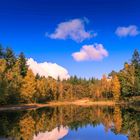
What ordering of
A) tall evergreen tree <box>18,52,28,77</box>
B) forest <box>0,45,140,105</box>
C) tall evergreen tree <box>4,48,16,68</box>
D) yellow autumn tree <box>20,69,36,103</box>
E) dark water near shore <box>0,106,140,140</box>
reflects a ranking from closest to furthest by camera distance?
dark water near shore <box>0,106,140,140</box> < forest <box>0,45,140,105</box> < yellow autumn tree <box>20,69,36,103</box> < tall evergreen tree <box>4,48,16,68</box> < tall evergreen tree <box>18,52,28,77</box>

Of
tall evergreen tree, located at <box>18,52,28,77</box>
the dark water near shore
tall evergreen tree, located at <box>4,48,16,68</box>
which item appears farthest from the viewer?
tall evergreen tree, located at <box>18,52,28,77</box>

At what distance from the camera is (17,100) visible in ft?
314

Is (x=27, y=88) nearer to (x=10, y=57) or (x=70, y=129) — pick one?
(x=10, y=57)

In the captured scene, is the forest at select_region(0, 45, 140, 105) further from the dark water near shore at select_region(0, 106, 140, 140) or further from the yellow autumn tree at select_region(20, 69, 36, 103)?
the dark water near shore at select_region(0, 106, 140, 140)

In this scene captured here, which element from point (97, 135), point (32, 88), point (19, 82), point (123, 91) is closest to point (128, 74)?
point (123, 91)

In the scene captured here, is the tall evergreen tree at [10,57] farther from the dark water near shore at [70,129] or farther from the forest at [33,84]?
the dark water near shore at [70,129]

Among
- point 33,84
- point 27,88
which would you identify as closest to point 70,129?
point 27,88

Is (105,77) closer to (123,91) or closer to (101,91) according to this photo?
(101,91)

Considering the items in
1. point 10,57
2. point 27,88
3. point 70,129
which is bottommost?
point 70,129

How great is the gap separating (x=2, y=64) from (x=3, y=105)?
13.9 meters

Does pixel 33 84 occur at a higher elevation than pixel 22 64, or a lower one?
lower

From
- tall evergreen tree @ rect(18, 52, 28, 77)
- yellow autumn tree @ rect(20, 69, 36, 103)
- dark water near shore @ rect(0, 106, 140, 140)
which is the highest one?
tall evergreen tree @ rect(18, 52, 28, 77)

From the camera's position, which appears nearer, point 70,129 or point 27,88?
point 70,129

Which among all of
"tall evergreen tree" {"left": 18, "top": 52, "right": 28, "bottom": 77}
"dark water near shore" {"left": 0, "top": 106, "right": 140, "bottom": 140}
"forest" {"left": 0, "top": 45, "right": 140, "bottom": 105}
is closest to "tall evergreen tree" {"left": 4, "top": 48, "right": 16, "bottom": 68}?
"forest" {"left": 0, "top": 45, "right": 140, "bottom": 105}
